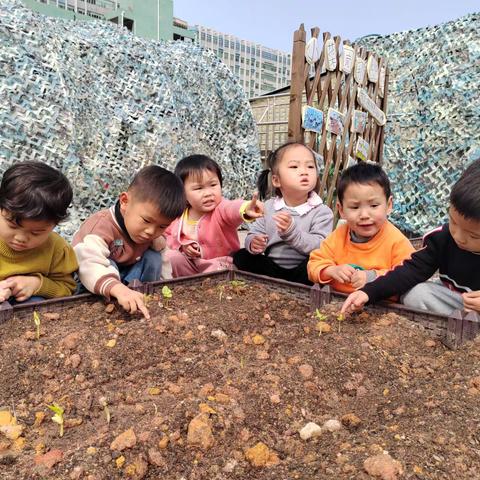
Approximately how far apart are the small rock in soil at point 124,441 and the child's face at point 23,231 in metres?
1.03

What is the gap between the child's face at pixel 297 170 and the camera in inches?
107

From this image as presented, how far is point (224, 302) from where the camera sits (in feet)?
7.13

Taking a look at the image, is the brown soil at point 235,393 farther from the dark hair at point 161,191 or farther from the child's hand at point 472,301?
the dark hair at point 161,191

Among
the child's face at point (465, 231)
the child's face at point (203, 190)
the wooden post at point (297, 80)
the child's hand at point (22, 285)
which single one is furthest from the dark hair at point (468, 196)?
the wooden post at point (297, 80)

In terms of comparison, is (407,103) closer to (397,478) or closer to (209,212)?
(209,212)

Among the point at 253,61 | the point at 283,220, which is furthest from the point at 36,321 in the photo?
the point at 253,61

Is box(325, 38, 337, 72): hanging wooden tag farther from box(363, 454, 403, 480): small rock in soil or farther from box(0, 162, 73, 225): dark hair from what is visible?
box(363, 454, 403, 480): small rock in soil

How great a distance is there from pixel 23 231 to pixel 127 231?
0.55 meters

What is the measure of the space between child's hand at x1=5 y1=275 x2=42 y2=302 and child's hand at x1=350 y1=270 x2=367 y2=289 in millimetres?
1421

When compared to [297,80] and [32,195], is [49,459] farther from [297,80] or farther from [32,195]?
[297,80]

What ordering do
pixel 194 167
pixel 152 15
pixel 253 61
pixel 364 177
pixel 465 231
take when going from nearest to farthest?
1. pixel 465 231
2. pixel 364 177
3. pixel 194 167
4. pixel 152 15
5. pixel 253 61

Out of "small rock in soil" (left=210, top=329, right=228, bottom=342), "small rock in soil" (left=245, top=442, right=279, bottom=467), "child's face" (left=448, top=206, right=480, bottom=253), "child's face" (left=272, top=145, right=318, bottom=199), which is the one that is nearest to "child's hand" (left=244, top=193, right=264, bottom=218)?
"child's face" (left=272, top=145, right=318, bottom=199)

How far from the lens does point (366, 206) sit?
2197mm

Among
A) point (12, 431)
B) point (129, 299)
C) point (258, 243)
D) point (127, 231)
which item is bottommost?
point (12, 431)
